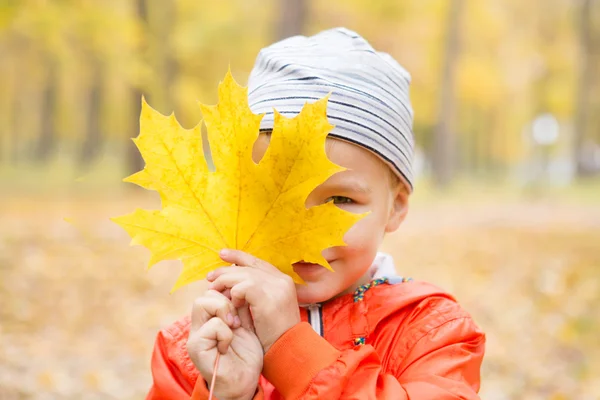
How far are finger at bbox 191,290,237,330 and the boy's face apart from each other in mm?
238

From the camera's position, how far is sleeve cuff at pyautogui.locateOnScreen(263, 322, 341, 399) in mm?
1432

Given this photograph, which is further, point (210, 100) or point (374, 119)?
point (210, 100)

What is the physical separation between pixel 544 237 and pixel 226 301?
370 inches

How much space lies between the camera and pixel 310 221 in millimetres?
1379

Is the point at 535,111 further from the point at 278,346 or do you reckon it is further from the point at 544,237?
the point at 278,346

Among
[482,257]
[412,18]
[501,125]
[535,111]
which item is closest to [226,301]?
[482,257]

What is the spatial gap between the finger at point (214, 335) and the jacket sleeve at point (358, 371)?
0.12m

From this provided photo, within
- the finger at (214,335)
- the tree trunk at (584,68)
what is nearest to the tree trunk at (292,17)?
the finger at (214,335)

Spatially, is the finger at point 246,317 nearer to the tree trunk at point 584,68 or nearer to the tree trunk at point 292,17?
the tree trunk at point 292,17

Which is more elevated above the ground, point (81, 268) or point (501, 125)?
point (501, 125)

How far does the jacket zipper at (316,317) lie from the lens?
1719 mm

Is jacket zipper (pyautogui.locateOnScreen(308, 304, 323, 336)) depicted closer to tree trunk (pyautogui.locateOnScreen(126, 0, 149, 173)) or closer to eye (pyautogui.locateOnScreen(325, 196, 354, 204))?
eye (pyautogui.locateOnScreen(325, 196, 354, 204))

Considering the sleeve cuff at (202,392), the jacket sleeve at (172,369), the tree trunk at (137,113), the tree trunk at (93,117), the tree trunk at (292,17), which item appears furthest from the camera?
the tree trunk at (93,117)

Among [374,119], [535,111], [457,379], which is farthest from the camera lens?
[535,111]
